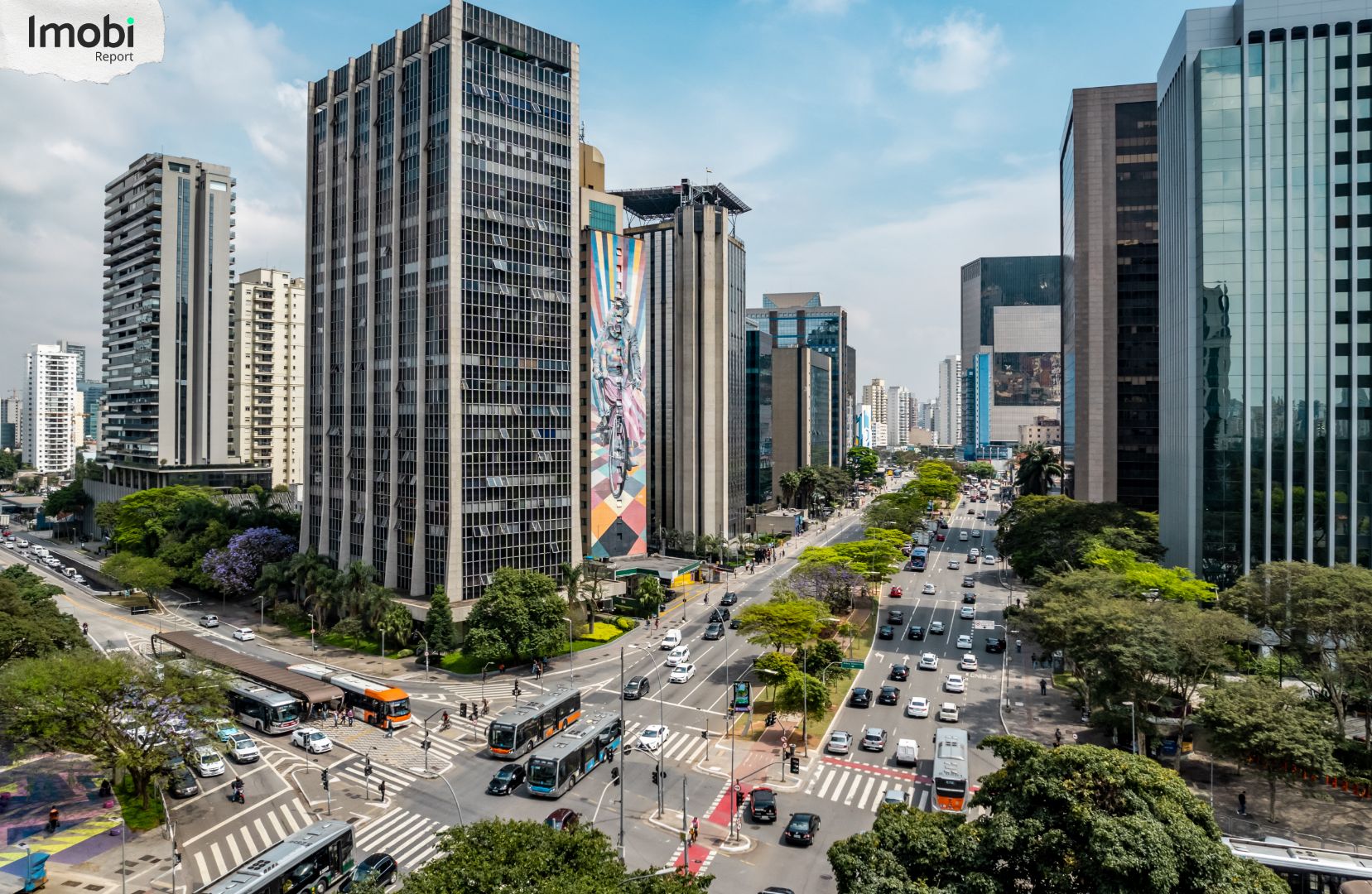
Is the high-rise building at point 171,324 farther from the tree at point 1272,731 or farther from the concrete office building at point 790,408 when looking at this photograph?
the tree at point 1272,731

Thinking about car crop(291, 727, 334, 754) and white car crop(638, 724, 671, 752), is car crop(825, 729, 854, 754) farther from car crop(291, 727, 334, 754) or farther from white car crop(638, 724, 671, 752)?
car crop(291, 727, 334, 754)

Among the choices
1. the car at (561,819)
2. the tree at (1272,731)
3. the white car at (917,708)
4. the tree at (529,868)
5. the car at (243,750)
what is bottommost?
the car at (243,750)

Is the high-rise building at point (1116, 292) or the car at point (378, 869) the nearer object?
the car at point (378, 869)

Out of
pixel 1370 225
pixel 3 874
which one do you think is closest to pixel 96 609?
pixel 3 874

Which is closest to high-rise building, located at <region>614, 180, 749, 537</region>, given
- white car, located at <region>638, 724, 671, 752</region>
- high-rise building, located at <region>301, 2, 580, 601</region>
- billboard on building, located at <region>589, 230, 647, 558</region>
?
billboard on building, located at <region>589, 230, 647, 558</region>

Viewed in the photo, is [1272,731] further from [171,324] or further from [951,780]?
[171,324]

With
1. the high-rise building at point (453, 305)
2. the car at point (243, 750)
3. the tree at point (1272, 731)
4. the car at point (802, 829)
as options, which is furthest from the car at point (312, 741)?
the tree at point (1272, 731)

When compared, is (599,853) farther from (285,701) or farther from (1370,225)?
(1370,225)
